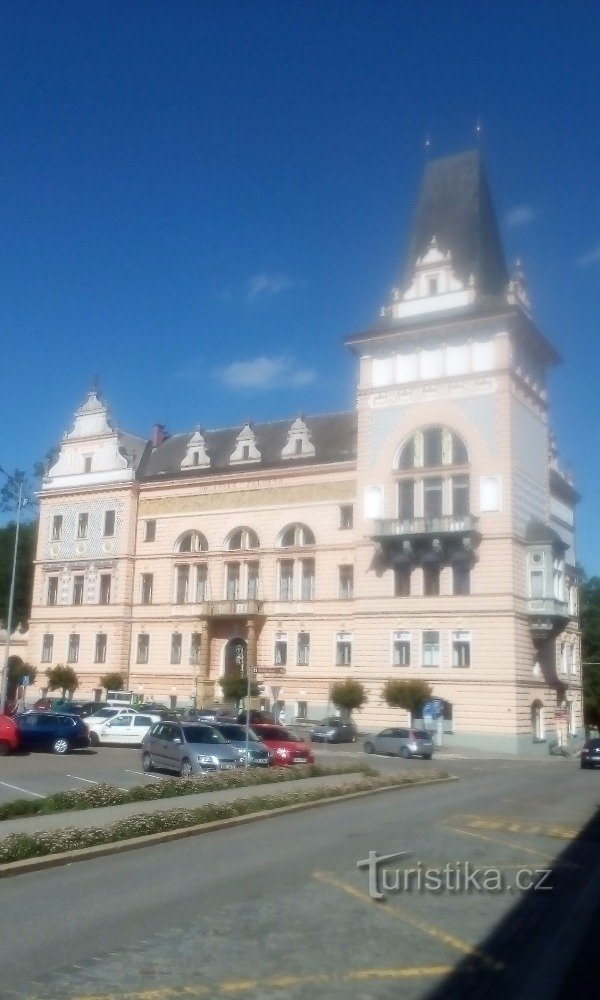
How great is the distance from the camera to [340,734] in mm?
48000

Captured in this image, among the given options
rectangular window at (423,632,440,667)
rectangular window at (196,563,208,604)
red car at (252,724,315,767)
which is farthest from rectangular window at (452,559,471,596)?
red car at (252,724,315,767)

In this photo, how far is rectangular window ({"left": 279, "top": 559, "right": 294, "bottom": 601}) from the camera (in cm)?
5825

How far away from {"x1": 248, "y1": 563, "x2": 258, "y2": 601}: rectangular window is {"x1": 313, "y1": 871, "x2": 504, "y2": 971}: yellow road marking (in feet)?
155

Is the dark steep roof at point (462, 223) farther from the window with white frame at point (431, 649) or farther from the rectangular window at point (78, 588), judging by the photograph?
the rectangular window at point (78, 588)

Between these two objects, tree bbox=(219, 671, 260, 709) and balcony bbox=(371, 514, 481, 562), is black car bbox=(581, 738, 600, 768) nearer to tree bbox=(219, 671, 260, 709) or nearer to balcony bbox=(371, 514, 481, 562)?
balcony bbox=(371, 514, 481, 562)

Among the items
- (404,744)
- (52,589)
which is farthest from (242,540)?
(404,744)

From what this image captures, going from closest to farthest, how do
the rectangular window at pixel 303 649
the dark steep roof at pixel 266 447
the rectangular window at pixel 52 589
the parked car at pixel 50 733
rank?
the parked car at pixel 50 733 → the rectangular window at pixel 303 649 → the dark steep roof at pixel 266 447 → the rectangular window at pixel 52 589

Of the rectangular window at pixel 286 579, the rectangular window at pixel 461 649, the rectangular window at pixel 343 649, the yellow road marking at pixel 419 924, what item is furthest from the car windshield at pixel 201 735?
the rectangular window at pixel 286 579

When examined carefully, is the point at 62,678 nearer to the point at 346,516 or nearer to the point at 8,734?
the point at 346,516

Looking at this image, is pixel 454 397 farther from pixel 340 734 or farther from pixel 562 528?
pixel 340 734

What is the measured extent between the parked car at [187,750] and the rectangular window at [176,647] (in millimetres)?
32750

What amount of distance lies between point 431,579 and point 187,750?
1131 inches

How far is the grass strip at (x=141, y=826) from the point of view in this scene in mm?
12844

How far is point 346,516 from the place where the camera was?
57.1m
